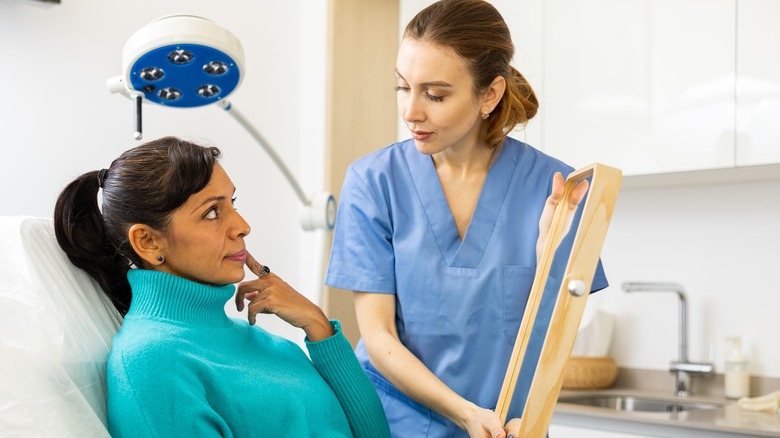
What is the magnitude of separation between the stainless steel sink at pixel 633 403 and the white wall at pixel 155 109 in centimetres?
89

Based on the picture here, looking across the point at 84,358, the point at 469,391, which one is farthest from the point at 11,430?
the point at 469,391

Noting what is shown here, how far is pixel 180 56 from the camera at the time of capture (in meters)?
1.46

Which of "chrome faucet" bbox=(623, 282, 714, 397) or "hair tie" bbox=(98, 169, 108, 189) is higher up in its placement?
"hair tie" bbox=(98, 169, 108, 189)

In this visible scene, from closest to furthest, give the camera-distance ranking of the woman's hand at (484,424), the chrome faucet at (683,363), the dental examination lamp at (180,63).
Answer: the woman's hand at (484,424) < the dental examination lamp at (180,63) < the chrome faucet at (683,363)

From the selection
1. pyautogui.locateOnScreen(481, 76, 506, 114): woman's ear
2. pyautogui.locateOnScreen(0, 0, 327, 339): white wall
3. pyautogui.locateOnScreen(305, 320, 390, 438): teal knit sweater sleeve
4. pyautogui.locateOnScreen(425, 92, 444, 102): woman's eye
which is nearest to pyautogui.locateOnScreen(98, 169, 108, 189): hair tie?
pyautogui.locateOnScreen(305, 320, 390, 438): teal knit sweater sleeve

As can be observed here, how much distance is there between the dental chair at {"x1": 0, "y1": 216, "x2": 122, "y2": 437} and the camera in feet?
3.58

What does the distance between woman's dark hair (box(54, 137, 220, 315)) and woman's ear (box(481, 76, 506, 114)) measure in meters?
0.44

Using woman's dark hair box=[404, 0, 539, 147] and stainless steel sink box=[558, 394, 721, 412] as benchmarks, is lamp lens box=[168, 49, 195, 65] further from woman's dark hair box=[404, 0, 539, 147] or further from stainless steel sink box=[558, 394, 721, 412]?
stainless steel sink box=[558, 394, 721, 412]

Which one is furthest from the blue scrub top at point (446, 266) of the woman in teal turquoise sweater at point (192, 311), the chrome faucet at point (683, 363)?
the chrome faucet at point (683, 363)

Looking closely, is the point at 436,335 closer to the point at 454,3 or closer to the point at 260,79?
the point at 454,3

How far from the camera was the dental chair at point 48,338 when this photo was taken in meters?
1.09

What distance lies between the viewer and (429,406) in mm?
1368

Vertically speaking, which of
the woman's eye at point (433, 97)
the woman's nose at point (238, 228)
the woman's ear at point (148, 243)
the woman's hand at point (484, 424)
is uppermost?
the woman's eye at point (433, 97)

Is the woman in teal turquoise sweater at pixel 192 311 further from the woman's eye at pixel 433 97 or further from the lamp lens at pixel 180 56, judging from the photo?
the woman's eye at pixel 433 97
